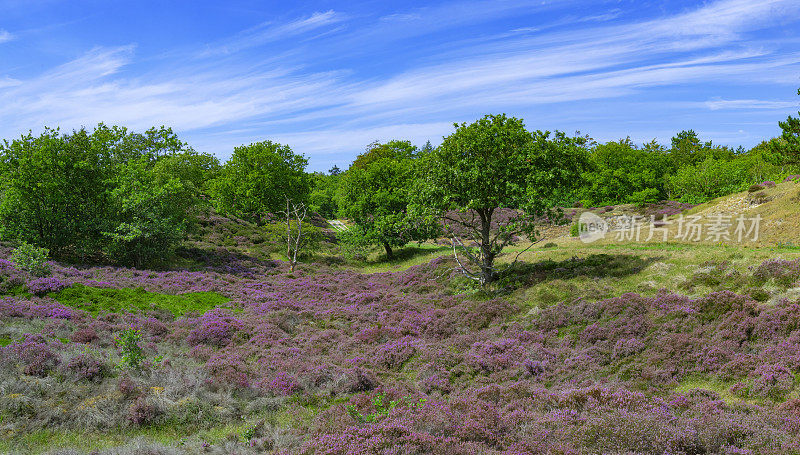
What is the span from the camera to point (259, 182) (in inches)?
2103

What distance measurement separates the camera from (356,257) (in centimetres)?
4344

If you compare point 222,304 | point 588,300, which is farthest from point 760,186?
point 222,304

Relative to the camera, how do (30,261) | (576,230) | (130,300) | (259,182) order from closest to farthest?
1. (130,300)
2. (30,261)
3. (576,230)
4. (259,182)

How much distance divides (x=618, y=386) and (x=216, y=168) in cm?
7657

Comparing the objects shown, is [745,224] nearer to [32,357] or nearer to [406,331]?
[406,331]

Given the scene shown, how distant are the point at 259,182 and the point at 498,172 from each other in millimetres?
39049

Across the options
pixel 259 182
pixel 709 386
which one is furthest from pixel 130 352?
pixel 259 182

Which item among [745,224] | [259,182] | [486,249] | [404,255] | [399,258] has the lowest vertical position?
[399,258]

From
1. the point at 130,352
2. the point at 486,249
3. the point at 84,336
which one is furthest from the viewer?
the point at 486,249

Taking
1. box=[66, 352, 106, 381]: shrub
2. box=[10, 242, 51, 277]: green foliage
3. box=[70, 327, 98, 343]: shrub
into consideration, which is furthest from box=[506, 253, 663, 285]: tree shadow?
box=[10, 242, 51, 277]: green foliage

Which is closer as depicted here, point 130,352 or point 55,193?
point 130,352

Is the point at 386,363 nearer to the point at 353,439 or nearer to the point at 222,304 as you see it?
the point at 353,439

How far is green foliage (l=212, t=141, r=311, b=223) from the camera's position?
53.7 meters

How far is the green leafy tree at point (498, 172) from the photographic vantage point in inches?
816
